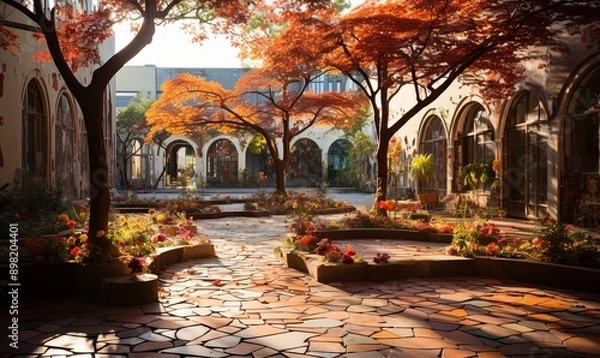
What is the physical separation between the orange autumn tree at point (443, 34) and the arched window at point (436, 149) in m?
5.38

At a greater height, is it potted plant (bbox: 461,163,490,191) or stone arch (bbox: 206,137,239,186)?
stone arch (bbox: 206,137,239,186)

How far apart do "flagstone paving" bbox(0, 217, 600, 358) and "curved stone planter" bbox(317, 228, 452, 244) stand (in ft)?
9.49

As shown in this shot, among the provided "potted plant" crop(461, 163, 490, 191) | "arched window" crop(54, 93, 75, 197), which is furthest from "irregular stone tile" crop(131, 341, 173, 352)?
"arched window" crop(54, 93, 75, 197)

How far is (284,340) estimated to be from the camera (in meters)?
3.94

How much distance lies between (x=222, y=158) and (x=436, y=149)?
20339 millimetres

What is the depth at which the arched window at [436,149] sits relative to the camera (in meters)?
17.7

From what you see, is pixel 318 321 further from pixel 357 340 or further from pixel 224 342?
pixel 224 342

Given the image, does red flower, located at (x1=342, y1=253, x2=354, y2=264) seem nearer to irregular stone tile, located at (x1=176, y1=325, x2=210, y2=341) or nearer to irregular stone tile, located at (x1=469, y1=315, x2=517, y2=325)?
irregular stone tile, located at (x1=469, y1=315, x2=517, y2=325)

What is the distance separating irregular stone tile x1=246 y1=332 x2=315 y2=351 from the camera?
3820 mm

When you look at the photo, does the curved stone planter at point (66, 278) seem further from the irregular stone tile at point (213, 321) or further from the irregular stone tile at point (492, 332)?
the irregular stone tile at point (492, 332)

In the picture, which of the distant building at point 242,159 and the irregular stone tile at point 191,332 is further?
the distant building at point 242,159

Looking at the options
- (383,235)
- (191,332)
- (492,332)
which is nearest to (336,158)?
(383,235)

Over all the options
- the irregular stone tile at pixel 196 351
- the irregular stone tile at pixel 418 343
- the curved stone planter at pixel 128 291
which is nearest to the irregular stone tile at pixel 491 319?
the irregular stone tile at pixel 418 343

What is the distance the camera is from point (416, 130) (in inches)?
774
